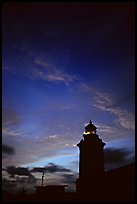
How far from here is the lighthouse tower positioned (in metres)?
34.9

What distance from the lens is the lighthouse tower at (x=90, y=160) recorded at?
34.9 m

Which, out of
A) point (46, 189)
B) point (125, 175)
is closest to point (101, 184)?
point (125, 175)

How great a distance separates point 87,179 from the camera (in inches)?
1375

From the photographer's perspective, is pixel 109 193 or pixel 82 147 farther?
pixel 82 147

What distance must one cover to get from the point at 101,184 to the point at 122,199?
4663mm

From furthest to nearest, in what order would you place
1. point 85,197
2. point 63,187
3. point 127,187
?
point 63,187 → point 85,197 → point 127,187

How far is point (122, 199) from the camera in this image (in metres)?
29.0

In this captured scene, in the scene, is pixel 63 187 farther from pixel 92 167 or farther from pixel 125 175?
pixel 125 175

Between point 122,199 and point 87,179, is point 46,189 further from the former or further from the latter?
point 122,199

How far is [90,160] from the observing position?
117 ft

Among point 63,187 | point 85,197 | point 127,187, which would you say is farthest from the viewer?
point 63,187

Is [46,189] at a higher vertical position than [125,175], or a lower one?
lower

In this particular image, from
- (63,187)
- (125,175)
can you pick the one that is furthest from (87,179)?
(125,175)

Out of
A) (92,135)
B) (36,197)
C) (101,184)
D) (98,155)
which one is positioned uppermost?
(92,135)
